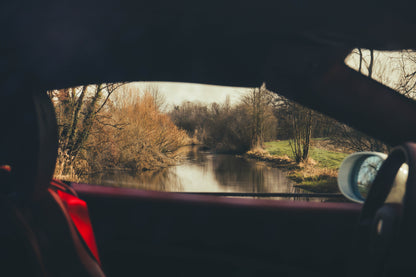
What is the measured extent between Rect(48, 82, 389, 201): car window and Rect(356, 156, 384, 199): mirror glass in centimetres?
389

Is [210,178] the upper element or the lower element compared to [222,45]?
lower

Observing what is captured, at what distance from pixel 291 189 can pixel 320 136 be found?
2.00m

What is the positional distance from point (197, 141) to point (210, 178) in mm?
5329

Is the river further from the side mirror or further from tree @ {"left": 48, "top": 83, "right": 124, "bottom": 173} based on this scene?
the side mirror

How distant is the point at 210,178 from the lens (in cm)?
1130

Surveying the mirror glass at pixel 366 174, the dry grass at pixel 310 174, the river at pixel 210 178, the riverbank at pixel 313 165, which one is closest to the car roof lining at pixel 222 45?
the mirror glass at pixel 366 174

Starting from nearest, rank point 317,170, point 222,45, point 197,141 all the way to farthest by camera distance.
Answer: point 222,45
point 317,170
point 197,141

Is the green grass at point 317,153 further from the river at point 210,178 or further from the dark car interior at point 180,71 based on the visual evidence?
the dark car interior at point 180,71

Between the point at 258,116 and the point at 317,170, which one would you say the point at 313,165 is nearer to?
the point at 317,170

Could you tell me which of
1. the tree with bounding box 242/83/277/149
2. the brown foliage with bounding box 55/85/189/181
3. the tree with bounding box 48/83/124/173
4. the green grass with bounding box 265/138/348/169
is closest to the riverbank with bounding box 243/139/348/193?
the green grass with bounding box 265/138/348/169

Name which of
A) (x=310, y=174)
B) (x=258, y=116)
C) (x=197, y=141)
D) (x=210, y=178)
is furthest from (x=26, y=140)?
(x=197, y=141)

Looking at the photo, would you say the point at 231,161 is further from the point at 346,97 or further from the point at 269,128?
the point at 346,97

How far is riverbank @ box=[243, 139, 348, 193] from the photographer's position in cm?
920

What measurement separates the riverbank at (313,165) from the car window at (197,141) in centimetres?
3
